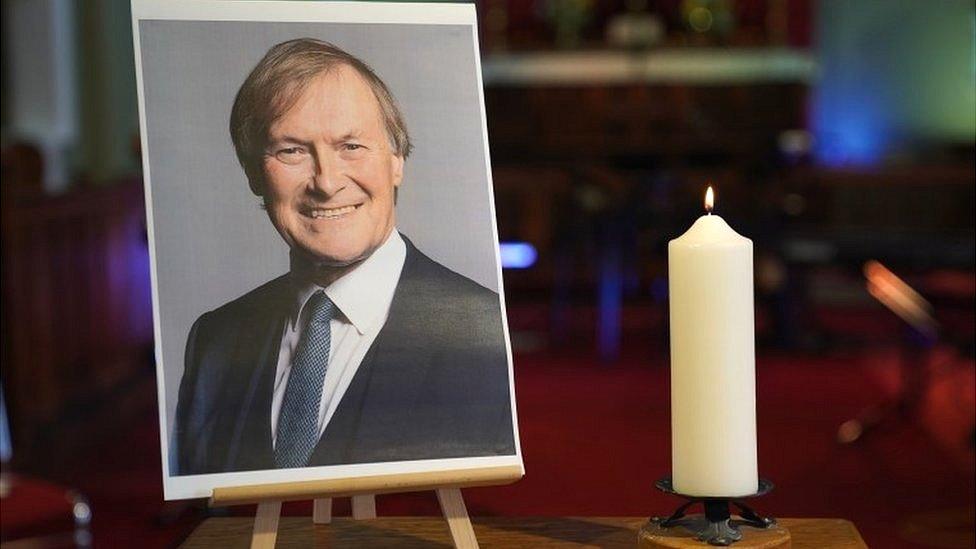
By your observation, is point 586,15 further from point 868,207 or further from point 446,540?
point 446,540

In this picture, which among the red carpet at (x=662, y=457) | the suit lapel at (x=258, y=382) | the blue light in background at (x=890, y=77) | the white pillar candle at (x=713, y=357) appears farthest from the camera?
the blue light in background at (x=890, y=77)

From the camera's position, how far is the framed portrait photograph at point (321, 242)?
1409 millimetres

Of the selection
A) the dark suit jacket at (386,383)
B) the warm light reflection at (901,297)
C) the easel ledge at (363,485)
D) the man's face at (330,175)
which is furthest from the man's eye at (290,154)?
the warm light reflection at (901,297)

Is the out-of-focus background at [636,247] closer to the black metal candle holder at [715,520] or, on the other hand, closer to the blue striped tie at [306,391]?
the blue striped tie at [306,391]

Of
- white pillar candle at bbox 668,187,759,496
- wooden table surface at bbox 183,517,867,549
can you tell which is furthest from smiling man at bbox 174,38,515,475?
white pillar candle at bbox 668,187,759,496

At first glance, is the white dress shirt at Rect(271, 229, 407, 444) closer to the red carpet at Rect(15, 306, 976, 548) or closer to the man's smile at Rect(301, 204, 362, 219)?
the man's smile at Rect(301, 204, 362, 219)

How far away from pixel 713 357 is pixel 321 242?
41 cm

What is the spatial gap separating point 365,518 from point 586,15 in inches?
358

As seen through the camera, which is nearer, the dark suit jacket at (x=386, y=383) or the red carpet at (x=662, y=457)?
the dark suit jacket at (x=386, y=383)

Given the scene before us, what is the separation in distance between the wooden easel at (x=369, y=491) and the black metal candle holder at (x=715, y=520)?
0.16 m

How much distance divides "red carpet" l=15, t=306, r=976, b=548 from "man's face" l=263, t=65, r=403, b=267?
2041 millimetres

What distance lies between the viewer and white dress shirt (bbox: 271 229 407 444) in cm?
142

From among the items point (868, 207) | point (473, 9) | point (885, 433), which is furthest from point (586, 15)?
point (473, 9)

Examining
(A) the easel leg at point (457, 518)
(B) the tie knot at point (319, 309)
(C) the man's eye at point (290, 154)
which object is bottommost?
(A) the easel leg at point (457, 518)
